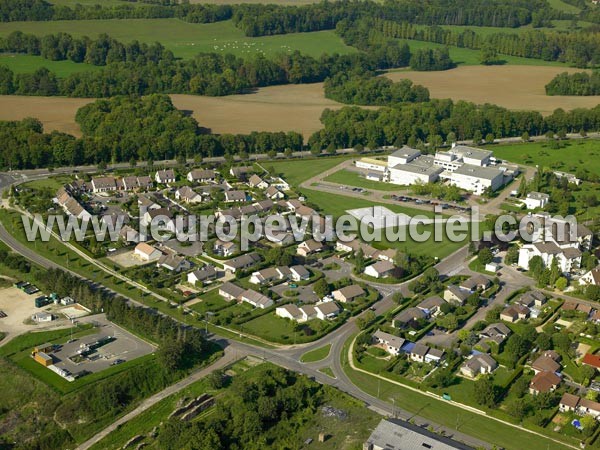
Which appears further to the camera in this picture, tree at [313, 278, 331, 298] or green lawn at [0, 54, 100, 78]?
green lawn at [0, 54, 100, 78]

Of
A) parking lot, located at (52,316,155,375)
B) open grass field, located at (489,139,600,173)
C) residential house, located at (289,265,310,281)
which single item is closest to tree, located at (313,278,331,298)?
residential house, located at (289,265,310,281)

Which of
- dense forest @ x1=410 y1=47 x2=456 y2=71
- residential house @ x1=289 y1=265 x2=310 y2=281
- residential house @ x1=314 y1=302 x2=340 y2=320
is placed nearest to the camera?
residential house @ x1=314 y1=302 x2=340 y2=320

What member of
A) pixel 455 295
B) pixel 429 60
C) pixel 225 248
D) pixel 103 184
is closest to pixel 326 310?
pixel 455 295

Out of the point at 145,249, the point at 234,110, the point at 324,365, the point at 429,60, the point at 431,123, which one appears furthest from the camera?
the point at 429,60

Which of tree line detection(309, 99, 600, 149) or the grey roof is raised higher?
tree line detection(309, 99, 600, 149)

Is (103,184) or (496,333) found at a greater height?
(103,184)

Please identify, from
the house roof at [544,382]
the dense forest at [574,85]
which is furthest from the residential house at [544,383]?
the dense forest at [574,85]

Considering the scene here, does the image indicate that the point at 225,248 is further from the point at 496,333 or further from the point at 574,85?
the point at 574,85

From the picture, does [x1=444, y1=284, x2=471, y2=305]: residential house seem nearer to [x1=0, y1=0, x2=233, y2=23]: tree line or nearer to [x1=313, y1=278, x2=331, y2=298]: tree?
[x1=313, y1=278, x2=331, y2=298]: tree
